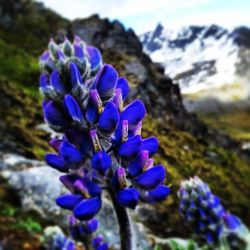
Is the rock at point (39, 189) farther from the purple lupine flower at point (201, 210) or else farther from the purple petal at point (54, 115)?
the purple petal at point (54, 115)

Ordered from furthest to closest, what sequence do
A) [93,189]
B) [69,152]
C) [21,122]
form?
[21,122]
[93,189]
[69,152]

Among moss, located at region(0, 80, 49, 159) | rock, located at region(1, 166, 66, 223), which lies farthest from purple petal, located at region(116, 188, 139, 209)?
moss, located at region(0, 80, 49, 159)

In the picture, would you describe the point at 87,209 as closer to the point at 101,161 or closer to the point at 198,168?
the point at 101,161

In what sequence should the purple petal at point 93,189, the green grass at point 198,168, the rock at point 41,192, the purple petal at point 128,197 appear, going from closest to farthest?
the purple petal at point 128,197
the purple petal at point 93,189
the rock at point 41,192
the green grass at point 198,168

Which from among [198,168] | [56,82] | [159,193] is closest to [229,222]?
[159,193]

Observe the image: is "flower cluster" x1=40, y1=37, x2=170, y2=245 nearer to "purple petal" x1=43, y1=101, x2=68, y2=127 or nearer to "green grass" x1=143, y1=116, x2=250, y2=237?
"purple petal" x1=43, y1=101, x2=68, y2=127

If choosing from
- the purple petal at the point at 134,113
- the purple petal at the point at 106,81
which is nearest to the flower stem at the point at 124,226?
the purple petal at the point at 134,113

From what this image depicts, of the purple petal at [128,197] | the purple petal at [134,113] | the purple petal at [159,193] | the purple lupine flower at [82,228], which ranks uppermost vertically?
the purple petal at [134,113]
